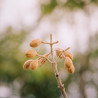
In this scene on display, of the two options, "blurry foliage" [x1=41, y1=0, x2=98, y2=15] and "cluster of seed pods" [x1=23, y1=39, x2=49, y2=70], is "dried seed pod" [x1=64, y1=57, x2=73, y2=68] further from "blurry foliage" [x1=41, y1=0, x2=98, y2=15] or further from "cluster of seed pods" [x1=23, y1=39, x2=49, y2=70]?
"blurry foliage" [x1=41, y1=0, x2=98, y2=15]

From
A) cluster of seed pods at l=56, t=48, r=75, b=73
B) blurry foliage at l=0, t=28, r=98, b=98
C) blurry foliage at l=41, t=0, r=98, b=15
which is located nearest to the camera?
cluster of seed pods at l=56, t=48, r=75, b=73

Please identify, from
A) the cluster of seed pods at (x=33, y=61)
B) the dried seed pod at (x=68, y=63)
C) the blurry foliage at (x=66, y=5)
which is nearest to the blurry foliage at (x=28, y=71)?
the blurry foliage at (x=66, y=5)

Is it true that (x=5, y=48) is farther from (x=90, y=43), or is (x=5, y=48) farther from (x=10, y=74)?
(x=90, y=43)

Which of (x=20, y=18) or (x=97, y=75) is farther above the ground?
(x=20, y=18)

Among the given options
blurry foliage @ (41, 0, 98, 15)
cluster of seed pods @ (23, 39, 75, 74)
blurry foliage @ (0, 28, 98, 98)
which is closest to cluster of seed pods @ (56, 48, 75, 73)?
cluster of seed pods @ (23, 39, 75, 74)

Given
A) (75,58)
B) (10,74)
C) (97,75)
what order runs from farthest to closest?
1. (75,58)
2. (97,75)
3. (10,74)

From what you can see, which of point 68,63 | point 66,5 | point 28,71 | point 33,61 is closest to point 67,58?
point 68,63

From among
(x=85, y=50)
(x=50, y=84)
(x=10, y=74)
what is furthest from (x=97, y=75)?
(x=10, y=74)

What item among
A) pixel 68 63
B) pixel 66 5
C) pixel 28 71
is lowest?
pixel 68 63

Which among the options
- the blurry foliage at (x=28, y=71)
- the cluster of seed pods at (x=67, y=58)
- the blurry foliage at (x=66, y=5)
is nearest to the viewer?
the cluster of seed pods at (x=67, y=58)

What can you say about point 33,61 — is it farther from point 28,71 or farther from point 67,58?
point 28,71

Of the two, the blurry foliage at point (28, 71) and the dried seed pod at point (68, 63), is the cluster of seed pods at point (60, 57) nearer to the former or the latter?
the dried seed pod at point (68, 63)
